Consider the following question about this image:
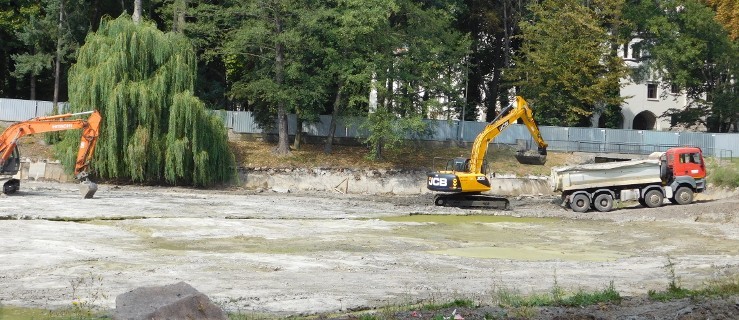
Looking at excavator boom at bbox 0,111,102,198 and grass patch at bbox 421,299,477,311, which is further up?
excavator boom at bbox 0,111,102,198

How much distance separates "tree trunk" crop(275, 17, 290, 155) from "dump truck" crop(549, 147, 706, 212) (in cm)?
1776

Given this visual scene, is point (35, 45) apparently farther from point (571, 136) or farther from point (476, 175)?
point (571, 136)

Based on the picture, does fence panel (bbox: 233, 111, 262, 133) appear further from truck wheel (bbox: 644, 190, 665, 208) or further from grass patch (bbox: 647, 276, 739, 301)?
grass patch (bbox: 647, 276, 739, 301)

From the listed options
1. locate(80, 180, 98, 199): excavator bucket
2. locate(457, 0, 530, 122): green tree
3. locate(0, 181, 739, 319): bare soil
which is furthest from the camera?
locate(457, 0, 530, 122): green tree

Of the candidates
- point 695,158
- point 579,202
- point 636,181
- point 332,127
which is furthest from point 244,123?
point 695,158

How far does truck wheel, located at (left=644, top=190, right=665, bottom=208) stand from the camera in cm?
4550

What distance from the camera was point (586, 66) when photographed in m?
62.4

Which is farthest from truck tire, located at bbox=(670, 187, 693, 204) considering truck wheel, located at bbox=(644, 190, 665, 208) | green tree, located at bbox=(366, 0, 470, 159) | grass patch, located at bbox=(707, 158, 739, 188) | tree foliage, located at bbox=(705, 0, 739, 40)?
tree foliage, located at bbox=(705, 0, 739, 40)

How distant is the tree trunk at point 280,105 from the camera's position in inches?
2234

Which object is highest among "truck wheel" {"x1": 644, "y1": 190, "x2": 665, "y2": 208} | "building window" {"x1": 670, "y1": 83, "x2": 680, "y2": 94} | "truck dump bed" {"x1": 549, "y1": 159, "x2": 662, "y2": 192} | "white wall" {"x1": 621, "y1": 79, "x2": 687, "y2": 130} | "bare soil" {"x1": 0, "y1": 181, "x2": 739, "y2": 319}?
"building window" {"x1": 670, "y1": 83, "x2": 680, "y2": 94}

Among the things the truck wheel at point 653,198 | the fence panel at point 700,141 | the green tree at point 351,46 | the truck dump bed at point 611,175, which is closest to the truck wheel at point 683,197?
the truck wheel at point 653,198

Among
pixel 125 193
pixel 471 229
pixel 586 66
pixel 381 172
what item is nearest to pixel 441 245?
pixel 471 229

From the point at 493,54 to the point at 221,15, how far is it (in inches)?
917

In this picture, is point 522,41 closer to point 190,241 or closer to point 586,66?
point 586,66
